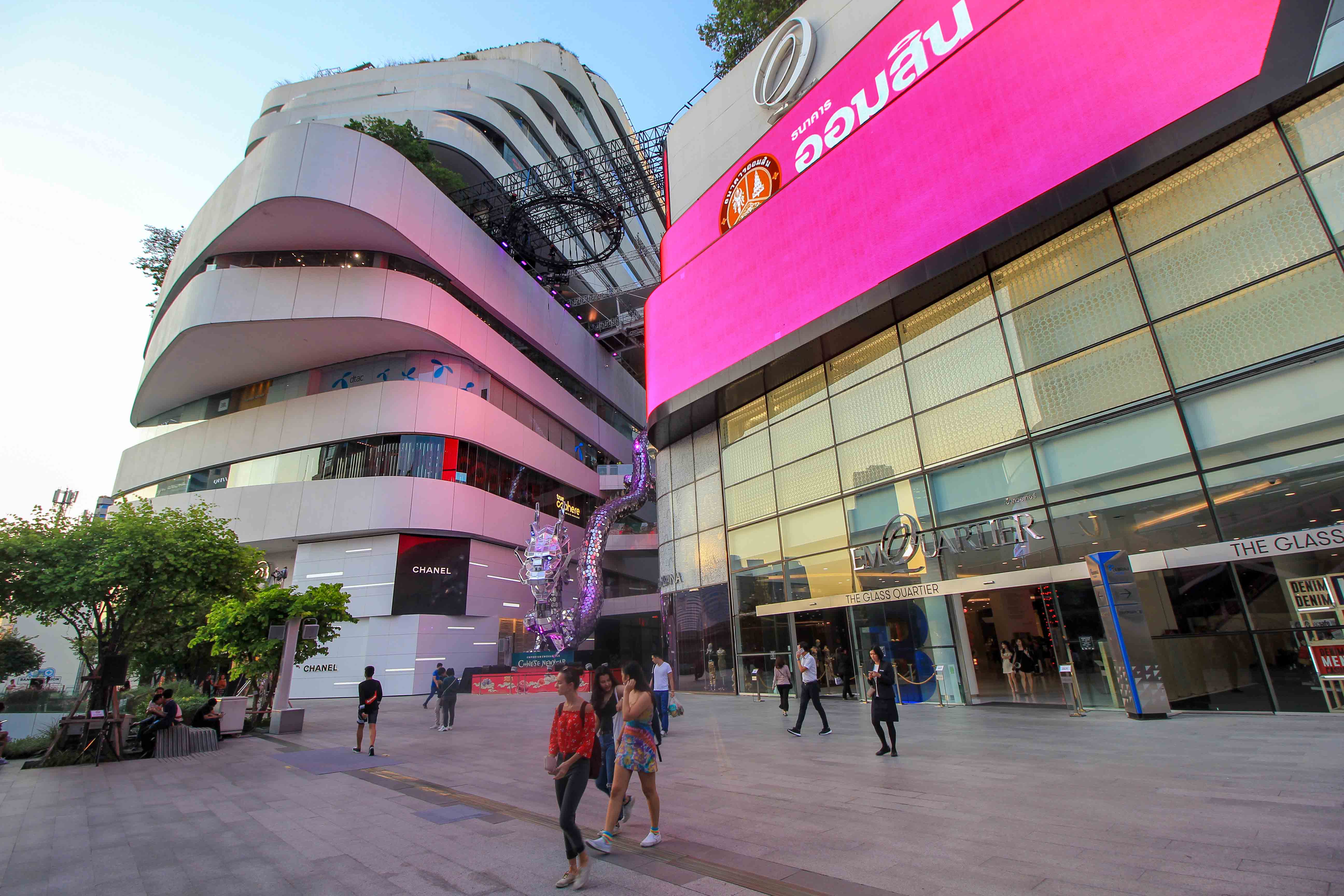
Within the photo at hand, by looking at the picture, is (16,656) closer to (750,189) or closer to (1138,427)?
(750,189)

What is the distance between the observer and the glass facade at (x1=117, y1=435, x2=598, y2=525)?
101 feet

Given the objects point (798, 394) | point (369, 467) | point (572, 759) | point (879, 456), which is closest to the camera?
point (572, 759)

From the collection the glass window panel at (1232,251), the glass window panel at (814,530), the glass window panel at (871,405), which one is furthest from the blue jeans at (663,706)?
the glass window panel at (1232,251)

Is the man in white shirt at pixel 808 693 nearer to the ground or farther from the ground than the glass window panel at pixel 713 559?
nearer to the ground

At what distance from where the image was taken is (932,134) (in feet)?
50.1

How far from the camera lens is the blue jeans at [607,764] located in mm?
6539

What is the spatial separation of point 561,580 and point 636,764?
2507 centimetres

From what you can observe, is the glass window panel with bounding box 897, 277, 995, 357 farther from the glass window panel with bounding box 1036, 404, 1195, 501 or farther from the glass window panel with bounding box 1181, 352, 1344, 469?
the glass window panel with bounding box 1181, 352, 1344, 469

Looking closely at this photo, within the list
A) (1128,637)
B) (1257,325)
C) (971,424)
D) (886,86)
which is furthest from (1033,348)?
(886,86)

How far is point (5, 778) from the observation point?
10445 mm

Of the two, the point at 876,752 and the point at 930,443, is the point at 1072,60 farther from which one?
the point at 876,752

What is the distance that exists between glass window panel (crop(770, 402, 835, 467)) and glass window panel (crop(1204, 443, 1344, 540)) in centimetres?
954

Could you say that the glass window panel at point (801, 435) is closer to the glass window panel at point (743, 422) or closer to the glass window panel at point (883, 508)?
the glass window panel at point (743, 422)

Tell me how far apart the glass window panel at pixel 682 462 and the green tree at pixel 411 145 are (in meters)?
22.3
